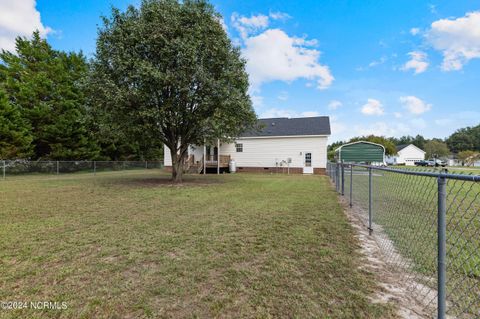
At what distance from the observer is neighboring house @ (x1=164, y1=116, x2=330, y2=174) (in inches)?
774

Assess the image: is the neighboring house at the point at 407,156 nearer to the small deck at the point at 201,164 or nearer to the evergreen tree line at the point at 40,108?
the small deck at the point at 201,164

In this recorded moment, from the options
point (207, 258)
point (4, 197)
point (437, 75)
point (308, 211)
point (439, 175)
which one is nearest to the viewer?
point (439, 175)

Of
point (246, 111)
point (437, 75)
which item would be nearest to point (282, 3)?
point (246, 111)

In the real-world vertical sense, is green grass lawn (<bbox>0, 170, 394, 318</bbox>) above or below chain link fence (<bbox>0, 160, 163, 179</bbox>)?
below

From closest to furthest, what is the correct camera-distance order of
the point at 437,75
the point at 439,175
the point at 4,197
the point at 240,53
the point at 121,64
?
the point at 439,175
the point at 4,197
the point at 121,64
the point at 240,53
the point at 437,75

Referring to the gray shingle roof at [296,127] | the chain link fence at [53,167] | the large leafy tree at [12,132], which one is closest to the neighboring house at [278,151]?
the gray shingle roof at [296,127]

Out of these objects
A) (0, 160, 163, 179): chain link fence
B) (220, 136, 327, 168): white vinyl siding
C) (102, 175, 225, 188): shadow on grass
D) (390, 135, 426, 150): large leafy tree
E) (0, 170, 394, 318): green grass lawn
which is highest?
(390, 135, 426, 150): large leafy tree

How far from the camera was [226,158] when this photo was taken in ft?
69.8

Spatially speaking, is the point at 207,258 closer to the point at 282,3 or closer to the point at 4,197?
the point at 4,197

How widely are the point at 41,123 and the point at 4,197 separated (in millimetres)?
13894

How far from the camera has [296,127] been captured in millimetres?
21016

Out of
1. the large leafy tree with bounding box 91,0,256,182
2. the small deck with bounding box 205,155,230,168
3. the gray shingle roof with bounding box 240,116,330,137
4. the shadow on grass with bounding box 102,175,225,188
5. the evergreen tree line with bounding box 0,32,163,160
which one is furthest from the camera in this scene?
the small deck with bounding box 205,155,230,168

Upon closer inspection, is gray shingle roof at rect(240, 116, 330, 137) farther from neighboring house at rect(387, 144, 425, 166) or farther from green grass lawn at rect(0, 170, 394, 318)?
neighboring house at rect(387, 144, 425, 166)

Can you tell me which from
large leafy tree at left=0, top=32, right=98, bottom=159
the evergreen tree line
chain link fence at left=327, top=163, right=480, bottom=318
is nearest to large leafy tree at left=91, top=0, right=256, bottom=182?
the evergreen tree line
